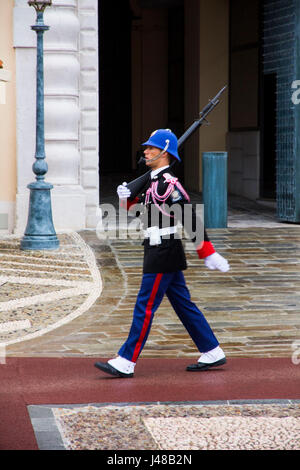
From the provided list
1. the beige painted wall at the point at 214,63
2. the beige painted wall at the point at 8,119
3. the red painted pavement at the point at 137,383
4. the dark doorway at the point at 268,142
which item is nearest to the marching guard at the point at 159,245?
the red painted pavement at the point at 137,383

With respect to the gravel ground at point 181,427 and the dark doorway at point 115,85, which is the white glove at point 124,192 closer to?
the gravel ground at point 181,427

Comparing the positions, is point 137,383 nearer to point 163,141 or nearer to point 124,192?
point 124,192

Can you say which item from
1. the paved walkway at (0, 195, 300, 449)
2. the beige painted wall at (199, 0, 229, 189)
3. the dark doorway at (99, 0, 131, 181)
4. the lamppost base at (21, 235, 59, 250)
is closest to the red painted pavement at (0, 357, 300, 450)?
the paved walkway at (0, 195, 300, 449)

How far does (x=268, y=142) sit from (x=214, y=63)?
2178mm

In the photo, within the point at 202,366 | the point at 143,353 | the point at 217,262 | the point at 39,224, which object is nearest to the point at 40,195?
the point at 39,224

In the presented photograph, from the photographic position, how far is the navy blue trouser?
6.41m

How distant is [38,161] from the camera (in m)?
12.6

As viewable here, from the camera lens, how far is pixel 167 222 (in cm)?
645

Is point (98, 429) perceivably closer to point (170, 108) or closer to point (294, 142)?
point (294, 142)

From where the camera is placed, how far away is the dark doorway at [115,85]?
79.7ft

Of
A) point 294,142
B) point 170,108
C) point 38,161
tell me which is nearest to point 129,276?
point 38,161

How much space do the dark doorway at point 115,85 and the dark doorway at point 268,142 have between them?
7074mm

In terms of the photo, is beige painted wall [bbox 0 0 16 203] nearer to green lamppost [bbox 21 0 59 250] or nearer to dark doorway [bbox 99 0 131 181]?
green lamppost [bbox 21 0 59 250]

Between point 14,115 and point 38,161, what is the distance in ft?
5.45
